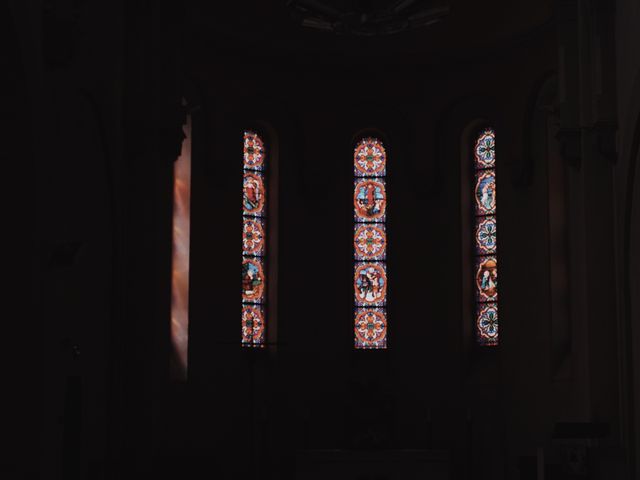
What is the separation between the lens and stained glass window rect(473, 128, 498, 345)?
17906 millimetres

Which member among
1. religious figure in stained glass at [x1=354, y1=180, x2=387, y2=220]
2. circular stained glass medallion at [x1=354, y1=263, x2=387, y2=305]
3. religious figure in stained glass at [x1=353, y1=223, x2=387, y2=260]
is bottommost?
circular stained glass medallion at [x1=354, y1=263, x2=387, y2=305]

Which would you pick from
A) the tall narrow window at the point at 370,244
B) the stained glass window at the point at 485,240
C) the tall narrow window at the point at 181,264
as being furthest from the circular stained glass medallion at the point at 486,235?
the tall narrow window at the point at 181,264

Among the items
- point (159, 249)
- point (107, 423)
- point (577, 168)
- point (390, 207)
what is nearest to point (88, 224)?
point (159, 249)

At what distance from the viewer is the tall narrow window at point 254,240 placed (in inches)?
706

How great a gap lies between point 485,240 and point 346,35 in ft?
12.0

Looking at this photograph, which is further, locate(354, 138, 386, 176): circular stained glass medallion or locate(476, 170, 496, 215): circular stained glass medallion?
locate(354, 138, 386, 176): circular stained glass medallion

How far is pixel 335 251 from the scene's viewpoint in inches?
728

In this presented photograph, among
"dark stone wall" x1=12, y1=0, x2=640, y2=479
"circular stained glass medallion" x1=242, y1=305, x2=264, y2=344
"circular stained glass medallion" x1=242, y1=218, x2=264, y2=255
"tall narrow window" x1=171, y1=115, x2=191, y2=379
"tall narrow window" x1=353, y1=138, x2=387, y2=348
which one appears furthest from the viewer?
"tall narrow window" x1=353, y1=138, x2=387, y2=348

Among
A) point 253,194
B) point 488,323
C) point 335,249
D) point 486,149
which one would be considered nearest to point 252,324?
point 335,249

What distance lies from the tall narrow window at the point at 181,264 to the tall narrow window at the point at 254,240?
118cm

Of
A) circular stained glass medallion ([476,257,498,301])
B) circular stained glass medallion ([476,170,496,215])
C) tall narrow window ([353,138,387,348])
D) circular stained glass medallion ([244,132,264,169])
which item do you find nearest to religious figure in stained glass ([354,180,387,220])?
tall narrow window ([353,138,387,348])

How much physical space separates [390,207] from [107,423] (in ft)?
21.9

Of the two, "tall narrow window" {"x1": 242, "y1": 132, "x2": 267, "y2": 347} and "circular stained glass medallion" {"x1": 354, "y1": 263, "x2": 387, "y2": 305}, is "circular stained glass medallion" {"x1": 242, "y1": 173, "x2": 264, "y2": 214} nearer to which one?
"tall narrow window" {"x1": 242, "y1": 132, "x2": 267, "y2": 347}

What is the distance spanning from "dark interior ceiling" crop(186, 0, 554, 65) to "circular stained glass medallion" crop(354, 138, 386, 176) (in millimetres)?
1357
